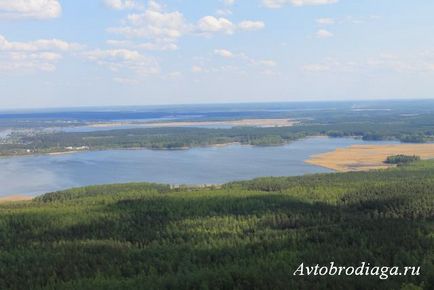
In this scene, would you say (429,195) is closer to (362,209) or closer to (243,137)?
(362,209)

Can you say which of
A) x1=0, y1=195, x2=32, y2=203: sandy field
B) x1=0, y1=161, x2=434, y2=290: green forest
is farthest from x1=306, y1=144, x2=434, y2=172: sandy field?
x1=0, y1=195, x2=32, y2=203: sandy field

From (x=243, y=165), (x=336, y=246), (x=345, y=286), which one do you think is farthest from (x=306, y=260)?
(x=243, y=165)

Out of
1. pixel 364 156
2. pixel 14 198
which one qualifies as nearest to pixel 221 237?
pixel 14 198

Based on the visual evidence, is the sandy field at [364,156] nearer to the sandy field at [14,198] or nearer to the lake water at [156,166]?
the lake water at [156,166]

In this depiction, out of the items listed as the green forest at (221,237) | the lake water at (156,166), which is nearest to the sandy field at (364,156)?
the lake water at (156,166)

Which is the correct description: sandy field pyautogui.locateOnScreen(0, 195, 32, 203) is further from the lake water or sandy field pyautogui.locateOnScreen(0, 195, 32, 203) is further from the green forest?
the green forest

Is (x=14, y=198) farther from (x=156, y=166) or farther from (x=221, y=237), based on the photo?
(x=221, y=237)
